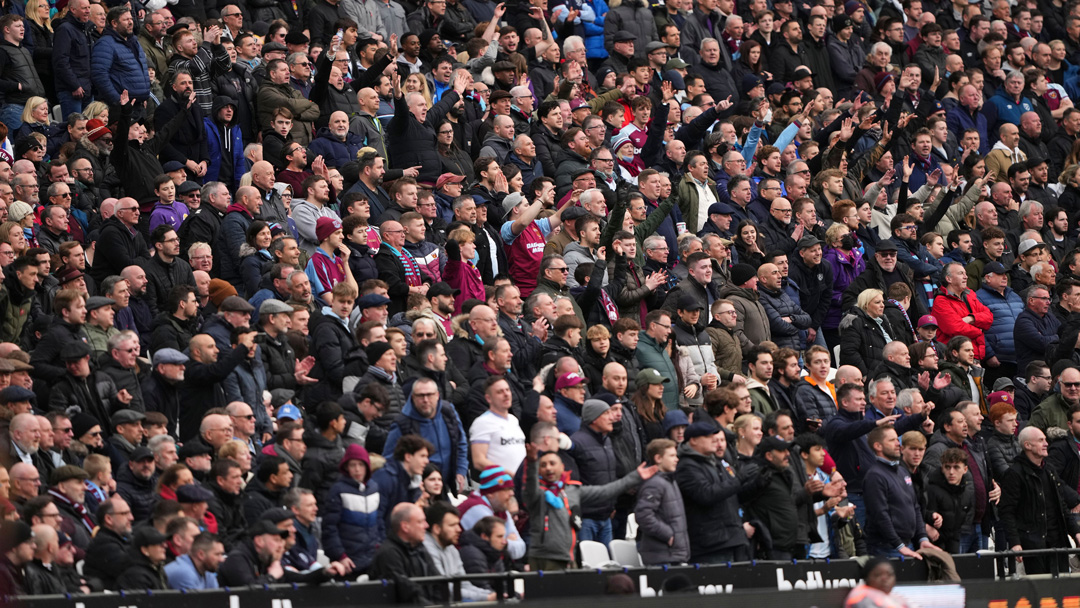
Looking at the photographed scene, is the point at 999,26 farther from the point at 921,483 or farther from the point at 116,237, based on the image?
the point at 116,237

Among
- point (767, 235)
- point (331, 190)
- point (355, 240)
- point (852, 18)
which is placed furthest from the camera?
point (852, 18)

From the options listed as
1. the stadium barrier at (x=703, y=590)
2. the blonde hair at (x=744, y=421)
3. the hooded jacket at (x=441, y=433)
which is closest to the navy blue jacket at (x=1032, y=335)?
the blonde hair at (x=744, y=421)

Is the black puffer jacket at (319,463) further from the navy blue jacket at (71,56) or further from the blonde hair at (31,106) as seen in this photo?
the navy blue jacket at (71,56)

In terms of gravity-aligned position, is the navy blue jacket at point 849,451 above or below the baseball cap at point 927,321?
below

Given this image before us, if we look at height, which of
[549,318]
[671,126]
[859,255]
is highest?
[671,126]

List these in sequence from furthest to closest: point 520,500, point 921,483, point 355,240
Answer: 1. point 355,240
2. point 921,483
3. point 520,500

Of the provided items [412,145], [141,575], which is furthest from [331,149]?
[141,575]

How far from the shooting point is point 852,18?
980 inches

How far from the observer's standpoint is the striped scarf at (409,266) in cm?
1502

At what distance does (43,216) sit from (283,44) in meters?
4.33

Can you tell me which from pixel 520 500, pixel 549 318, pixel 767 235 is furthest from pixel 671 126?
pixel 520 500

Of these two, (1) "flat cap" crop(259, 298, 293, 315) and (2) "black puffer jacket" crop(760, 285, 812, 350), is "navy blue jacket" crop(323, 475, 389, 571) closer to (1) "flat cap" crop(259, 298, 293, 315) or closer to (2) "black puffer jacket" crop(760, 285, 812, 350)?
(1) "flat cap" crop(259, 298, 293, 315)

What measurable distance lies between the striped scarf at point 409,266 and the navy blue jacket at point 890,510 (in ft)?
14.7

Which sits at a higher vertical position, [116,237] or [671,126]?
[671,126]
